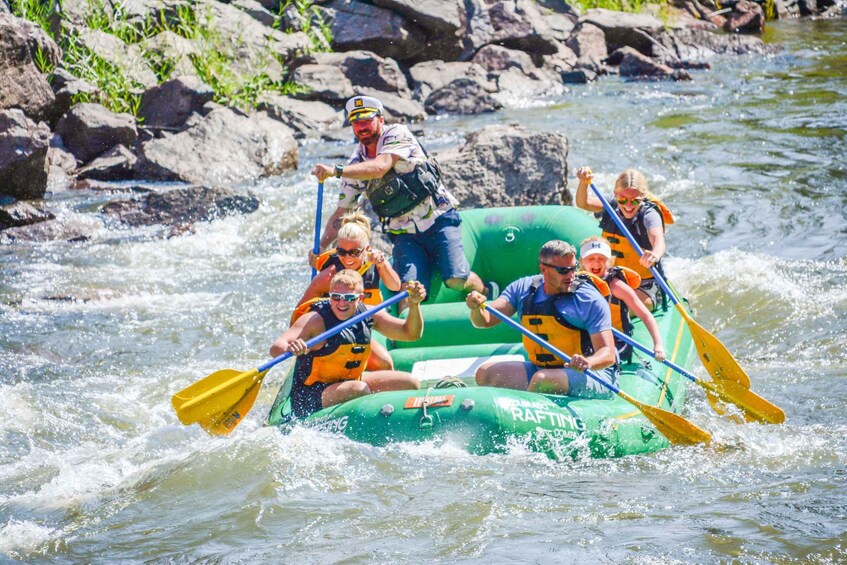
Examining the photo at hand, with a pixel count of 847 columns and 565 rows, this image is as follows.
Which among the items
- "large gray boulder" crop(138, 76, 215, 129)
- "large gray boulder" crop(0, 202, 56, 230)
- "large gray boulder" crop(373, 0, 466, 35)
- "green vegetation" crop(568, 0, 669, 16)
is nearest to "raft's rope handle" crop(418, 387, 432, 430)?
"large gray boulder" crop(0, 202, 56, 230)

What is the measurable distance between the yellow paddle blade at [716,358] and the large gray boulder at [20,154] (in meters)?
6.56

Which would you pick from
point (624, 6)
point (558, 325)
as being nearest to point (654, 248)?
point (558, 325)

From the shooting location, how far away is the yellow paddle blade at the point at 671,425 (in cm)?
535

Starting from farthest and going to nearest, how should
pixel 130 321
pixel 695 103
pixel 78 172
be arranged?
pixel 695 103 → pixel 78 172 → pixel 130 321

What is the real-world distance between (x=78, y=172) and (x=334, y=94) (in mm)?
3739

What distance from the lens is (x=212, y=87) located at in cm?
1327

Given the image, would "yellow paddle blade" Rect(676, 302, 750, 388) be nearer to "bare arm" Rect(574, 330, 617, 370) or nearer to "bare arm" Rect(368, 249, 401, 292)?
"bare arm" Rect(574, 330, 617, 370)

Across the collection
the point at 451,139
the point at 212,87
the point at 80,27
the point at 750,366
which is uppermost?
the point at 80,27

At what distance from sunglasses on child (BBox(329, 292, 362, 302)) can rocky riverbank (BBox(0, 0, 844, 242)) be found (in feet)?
13.9

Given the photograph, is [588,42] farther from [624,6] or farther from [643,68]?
[624,6]

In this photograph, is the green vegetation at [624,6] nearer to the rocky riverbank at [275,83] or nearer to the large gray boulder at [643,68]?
the rocky riverbank at [275,83]

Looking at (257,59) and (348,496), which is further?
(257,59)

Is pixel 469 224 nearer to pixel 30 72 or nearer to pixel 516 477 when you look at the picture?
pixel 516 477

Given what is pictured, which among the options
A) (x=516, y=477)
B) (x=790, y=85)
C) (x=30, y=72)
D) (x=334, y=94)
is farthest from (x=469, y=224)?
(x=790, y=85)
